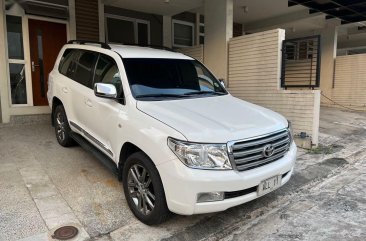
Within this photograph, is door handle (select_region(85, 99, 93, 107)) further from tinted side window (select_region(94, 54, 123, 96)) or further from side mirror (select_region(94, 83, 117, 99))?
side mirror (select_region(94, 83, 117, 99))

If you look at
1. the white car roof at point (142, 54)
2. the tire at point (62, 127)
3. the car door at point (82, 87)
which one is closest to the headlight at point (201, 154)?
the white car roof at point (142, 54)

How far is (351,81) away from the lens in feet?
38.2

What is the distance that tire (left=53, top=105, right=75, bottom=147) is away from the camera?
525cm

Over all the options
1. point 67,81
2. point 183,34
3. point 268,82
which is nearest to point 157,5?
point 183,34

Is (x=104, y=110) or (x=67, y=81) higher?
(x=67, y=81)

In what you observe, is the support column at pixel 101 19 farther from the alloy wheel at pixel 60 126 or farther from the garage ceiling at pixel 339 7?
the garage ceiling at pixel 339 7

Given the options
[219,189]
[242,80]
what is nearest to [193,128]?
[219,189]

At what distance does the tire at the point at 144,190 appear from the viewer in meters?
2.94

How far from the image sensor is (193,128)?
287 cm

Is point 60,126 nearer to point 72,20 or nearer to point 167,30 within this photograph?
point 72,20

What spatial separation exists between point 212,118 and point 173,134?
0.53 metres

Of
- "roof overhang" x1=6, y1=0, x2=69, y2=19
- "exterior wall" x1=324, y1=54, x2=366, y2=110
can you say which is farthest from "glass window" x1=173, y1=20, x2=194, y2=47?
"exterior wall" x1=324, y1=54, x2=366, y2=110

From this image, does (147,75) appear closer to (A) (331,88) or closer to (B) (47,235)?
(B) (47,235)

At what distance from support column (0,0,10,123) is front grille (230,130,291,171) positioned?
6.26m
